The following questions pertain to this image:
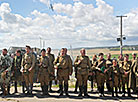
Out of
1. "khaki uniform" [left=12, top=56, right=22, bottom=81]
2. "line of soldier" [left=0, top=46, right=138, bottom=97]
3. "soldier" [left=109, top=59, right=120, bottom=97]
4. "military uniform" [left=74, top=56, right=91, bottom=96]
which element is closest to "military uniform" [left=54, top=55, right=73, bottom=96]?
"line of soldier" [left=0, top=46, right=138, bottom=97]

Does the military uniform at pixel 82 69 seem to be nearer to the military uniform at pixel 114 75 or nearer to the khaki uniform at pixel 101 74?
the khaki uniform at pixel 101 74

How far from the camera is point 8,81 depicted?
7.79 meters

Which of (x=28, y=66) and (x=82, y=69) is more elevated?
(x=28, y=66)

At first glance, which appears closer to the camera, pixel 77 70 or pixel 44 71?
pixel 77 70

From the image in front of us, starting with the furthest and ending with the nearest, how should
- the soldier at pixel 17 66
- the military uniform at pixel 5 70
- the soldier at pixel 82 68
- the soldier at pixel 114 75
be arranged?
the soldier at pixel 17 66 < the military uniform at pixel 5 70 < the soldier at pixel 114 75 < the soldier at pixel 82 68

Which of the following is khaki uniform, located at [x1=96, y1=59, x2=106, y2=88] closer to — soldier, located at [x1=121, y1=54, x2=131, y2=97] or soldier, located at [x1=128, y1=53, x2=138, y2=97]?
soldier, located at [x1=121, y1=54, x2=131, y2=97]

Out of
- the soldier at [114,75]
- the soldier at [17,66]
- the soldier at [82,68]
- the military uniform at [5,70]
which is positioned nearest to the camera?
the soldier at [82,68]

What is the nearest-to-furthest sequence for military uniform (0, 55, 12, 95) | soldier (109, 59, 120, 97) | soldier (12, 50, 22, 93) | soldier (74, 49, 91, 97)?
soldier (74, 49, 91, 97), soldier (109, 59, 120, 97), military uniform (0, 55, 12, 95), soldier (12, 50, 22, 93)

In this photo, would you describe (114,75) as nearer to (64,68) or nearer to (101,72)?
(101,72)

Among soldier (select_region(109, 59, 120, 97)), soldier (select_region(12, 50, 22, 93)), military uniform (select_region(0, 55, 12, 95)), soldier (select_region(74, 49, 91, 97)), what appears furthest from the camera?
soldier (select_region(12, 50, 22, 93))

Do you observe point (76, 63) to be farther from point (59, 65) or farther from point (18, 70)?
point (18, 70)

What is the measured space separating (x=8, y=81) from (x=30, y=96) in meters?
1.15

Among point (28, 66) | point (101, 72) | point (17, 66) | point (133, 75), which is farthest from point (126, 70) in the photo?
point (17, 66)

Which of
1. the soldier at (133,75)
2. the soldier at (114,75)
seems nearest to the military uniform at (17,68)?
the soldier at (114,75)
